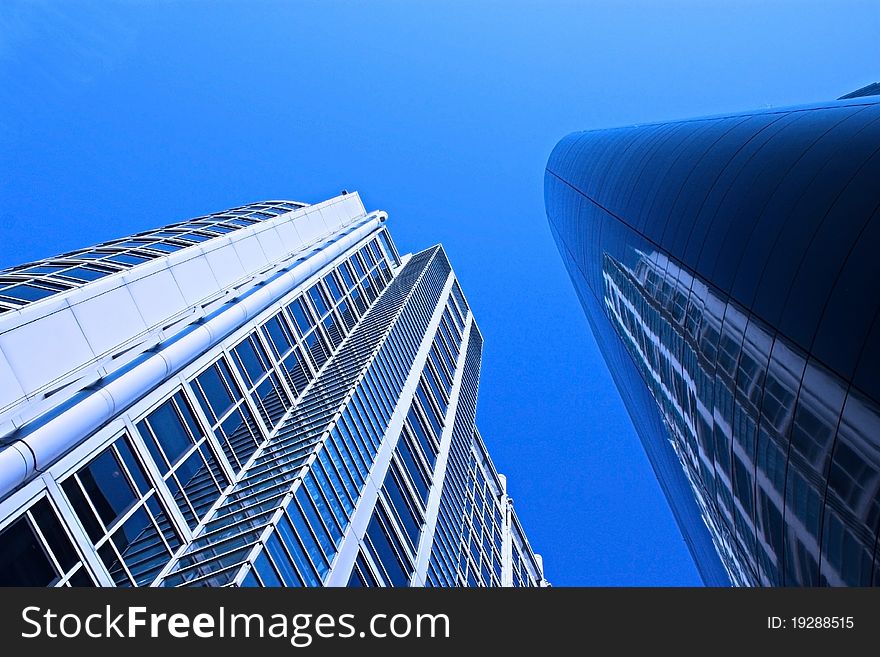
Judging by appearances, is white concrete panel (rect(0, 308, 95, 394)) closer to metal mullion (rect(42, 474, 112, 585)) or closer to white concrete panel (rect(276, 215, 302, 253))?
metal mullion (rect(42, 474, 112, 585))

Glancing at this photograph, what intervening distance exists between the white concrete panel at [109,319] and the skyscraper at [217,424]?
0.07 metres

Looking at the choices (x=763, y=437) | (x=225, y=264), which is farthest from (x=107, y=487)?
(x=763, y=437)

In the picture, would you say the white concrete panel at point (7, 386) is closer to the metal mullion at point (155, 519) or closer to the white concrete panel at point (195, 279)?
the metal mullion at point (155, 519)

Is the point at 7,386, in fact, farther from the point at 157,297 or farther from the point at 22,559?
the point at 157,297

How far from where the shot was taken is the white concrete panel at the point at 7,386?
705 inches

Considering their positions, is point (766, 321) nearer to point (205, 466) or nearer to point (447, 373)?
point (205, 466)

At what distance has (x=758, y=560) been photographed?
31500 millimetres

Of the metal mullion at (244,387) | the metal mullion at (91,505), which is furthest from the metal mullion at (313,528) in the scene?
the metal mullion at (244,387)

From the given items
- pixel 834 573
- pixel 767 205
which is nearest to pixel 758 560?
pixel 834 573

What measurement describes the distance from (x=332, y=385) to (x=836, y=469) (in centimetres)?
2318

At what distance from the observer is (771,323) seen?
23766 mm

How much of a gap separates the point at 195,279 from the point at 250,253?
698cm

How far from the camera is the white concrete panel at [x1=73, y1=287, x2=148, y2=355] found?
2234cm

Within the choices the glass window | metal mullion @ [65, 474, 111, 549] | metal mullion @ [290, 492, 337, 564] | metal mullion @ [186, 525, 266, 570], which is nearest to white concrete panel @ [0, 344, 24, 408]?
metal mullion @ [65, 474, 111, 549]
